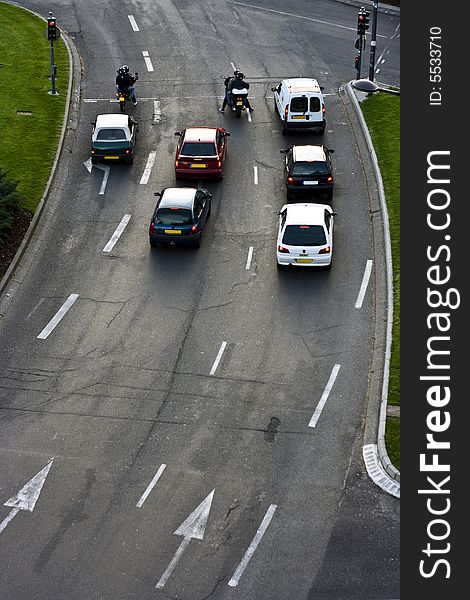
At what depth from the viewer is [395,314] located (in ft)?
112

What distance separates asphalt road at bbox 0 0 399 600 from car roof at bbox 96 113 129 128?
1.55 m

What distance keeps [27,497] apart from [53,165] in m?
Result: 19.3

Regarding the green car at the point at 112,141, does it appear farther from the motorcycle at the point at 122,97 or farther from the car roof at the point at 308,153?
the car roof at the point at 308,153

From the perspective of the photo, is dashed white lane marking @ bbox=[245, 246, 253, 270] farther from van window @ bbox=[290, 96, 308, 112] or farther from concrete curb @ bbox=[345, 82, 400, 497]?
van window @ bbox=[290, 96, 308, 112]

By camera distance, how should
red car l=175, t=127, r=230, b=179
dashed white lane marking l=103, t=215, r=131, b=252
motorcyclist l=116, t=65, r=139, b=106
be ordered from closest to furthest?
dashed white lane marking l=103, t=215, r=131, b=252
red car l=175, t=127, r=230, b=179
motorcyclist l=116, t=65, r=139, b=106

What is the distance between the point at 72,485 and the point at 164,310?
8853 millimetres

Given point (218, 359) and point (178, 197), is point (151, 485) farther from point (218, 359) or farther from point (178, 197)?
point (178, 197)

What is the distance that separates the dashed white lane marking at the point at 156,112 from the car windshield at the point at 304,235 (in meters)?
13.5

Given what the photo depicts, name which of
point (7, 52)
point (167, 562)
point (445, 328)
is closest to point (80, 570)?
point (167, 562)

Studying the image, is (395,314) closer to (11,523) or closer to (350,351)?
(350,351)

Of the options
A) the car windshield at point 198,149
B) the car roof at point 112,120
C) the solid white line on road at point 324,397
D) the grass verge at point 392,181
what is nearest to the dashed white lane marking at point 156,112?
the car roof at point 112,120

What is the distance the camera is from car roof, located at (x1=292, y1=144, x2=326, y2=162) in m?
41.7

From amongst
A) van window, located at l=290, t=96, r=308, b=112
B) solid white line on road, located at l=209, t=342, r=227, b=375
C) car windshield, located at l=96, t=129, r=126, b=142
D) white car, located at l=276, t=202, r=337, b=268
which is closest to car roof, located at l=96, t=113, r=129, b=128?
car windshield, located at l=96, t=129, r=126, b=142

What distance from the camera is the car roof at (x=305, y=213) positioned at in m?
37.1
